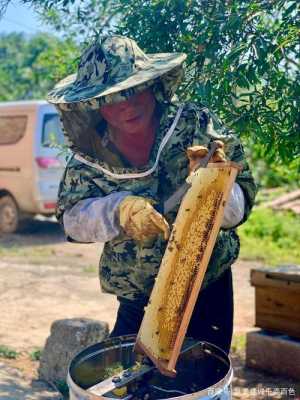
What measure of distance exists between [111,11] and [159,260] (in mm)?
2083

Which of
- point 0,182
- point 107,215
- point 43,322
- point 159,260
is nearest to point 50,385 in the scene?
point 43,322

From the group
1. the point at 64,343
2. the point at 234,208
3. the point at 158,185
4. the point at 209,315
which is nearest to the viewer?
the point at 234,208

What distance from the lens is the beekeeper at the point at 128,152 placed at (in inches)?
94.8

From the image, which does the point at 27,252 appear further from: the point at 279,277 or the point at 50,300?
the point at 279,277

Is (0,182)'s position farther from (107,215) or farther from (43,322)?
(107,215)

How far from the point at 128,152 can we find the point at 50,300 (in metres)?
4.02

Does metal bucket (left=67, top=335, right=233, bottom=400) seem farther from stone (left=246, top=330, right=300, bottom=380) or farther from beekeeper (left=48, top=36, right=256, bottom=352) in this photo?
stone (left=246, top=330, right=300, bottom=380)

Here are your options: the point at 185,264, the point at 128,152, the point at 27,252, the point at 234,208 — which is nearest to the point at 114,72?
the point at 128,152

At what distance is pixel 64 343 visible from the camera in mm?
4223

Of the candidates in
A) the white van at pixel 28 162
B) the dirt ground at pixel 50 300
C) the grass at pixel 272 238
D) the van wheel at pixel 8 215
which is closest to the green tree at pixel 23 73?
the white van at pixel 28 162

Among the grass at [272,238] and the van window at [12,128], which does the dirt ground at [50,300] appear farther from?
the van window at [12,128]

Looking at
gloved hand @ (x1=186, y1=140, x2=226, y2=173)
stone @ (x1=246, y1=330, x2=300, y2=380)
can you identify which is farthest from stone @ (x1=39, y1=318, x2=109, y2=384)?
gloved hand @ (x1=186, y1=140, x2=226, y2=173)

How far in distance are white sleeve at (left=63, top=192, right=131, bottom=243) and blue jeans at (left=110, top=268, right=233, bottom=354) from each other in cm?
52

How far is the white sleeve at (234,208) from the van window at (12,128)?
813 cm
